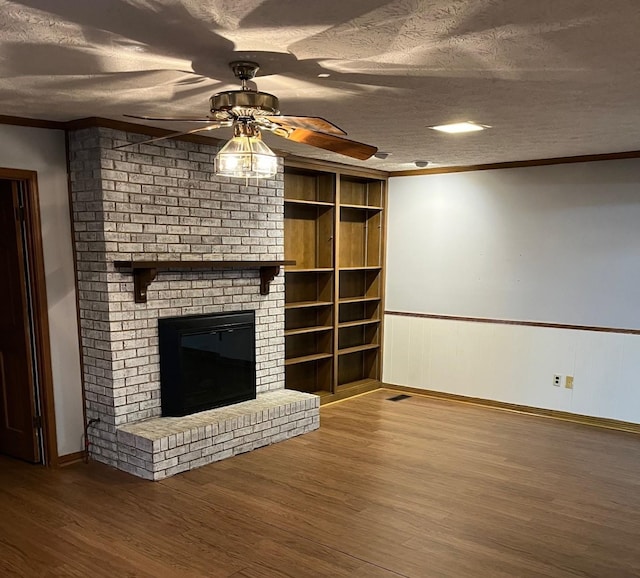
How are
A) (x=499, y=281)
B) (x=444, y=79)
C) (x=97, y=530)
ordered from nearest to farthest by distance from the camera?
(x=444, y=79), (x=97, y=530), (x=499, y=281)

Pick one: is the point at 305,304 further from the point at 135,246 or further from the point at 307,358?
the point at 135,246

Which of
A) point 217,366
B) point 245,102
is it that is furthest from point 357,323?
point 245,102

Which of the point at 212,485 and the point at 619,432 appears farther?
the point at 619,432

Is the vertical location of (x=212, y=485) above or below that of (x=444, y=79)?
below

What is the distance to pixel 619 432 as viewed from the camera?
4.65 metres

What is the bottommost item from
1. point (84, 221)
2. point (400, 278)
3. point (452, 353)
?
point (452, 353)

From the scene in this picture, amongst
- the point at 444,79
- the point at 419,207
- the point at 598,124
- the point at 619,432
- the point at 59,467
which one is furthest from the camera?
the point at 419,207

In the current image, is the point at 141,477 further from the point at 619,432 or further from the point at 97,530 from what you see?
the point at 619,432

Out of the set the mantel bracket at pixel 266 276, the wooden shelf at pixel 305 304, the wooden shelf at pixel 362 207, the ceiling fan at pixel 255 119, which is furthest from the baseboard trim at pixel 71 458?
the wooden shelf at pixel 362 207

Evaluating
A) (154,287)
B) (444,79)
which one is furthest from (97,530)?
(444,79)

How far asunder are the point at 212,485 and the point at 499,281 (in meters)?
3.22

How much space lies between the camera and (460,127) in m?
3.60

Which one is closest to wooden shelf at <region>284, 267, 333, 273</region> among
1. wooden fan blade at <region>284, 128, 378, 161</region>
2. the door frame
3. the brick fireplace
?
the brick fireplace

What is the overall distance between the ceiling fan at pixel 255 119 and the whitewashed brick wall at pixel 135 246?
4.71ft
